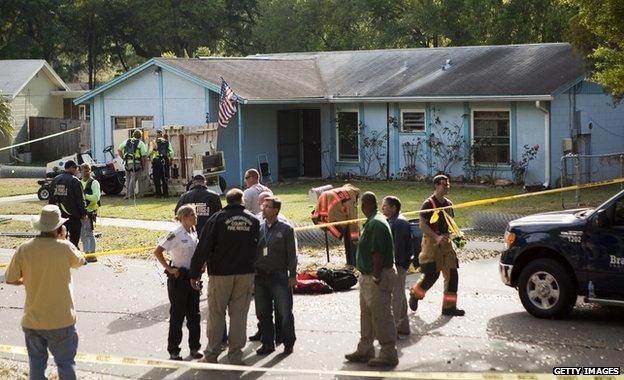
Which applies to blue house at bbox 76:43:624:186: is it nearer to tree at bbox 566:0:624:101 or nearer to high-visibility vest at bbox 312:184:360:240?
tree at bbox 566:0:624:101

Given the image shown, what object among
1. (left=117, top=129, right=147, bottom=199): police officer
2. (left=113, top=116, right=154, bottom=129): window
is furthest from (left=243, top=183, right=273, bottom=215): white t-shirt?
(left=113, top=116, right=154, bottom=129): window

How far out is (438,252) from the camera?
515 inches

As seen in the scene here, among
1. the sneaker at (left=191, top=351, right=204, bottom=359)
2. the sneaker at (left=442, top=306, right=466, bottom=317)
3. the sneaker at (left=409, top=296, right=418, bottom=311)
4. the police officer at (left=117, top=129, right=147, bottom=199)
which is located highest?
the police officer at (left=117, top=129, right=147, bottom=199)

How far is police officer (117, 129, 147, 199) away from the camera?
28344mm

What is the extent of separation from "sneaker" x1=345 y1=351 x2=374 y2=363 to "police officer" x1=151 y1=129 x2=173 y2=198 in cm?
1803

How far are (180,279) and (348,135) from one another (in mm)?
21456

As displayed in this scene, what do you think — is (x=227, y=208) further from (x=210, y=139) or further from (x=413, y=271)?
(x=210, y=139)

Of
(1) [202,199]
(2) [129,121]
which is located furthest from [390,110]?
(1) [202,199]

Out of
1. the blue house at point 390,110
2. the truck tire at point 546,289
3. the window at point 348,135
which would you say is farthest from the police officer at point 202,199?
the window at point 348,135

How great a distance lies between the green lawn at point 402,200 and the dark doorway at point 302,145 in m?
2.24

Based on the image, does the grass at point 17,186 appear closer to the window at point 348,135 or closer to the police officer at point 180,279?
the window at point 348,135

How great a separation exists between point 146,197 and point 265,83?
5.43 metres

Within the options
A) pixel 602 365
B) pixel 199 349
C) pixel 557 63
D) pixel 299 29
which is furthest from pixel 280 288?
pixel 299 29

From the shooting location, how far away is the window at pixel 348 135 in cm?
3248
